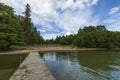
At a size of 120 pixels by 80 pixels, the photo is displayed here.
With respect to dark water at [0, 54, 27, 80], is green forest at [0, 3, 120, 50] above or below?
above

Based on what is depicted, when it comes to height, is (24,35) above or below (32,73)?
above

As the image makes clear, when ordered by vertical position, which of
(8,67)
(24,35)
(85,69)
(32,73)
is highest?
(24,35)

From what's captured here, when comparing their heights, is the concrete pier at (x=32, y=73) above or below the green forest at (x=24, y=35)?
below

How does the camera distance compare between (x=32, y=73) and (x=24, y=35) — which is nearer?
(x=32, y=73)

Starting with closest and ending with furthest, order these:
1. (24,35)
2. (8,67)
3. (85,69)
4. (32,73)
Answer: (32,73) < (85,69) < (8,67) < (24,35)

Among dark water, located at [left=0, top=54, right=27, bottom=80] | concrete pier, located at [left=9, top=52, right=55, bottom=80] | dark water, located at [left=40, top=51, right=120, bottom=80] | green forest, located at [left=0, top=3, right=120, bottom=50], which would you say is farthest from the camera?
green forest, located at [left=0, top=3, right=120, bottom=50]

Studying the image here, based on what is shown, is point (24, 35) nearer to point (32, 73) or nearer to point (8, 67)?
point (8, 67)

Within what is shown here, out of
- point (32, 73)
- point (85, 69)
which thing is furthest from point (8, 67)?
point (85, 69)

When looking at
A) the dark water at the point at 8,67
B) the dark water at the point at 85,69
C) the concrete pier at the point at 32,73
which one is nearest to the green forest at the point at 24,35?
the dark water at the point at 8,67

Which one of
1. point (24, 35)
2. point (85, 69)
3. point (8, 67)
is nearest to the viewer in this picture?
point (85, 69)

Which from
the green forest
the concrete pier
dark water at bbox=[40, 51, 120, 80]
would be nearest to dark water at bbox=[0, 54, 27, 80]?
the concrete pier

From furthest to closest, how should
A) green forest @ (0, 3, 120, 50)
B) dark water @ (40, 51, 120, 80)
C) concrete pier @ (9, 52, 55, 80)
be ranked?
green forest @ (0, 3, 120, 50) < dark water @ (40, 51, 120, 80) < concrete pier @ (9, 52, 55, 80)

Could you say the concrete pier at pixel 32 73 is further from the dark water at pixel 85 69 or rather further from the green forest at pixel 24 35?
the green forest at pixel 24 35

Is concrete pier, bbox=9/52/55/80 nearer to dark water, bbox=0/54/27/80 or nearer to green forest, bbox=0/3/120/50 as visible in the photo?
dark water, bbox=0/54/27/80
